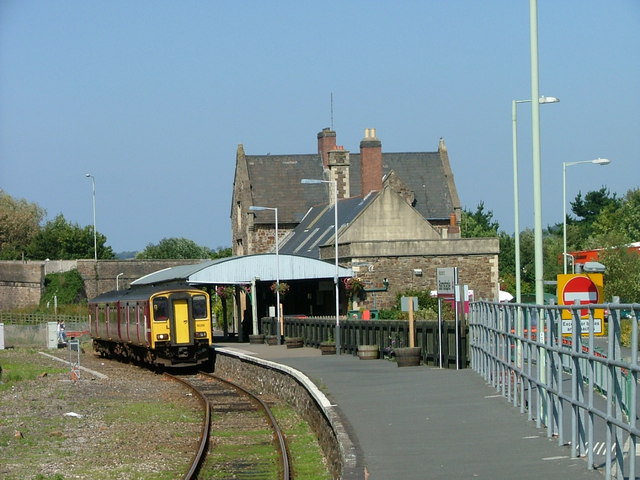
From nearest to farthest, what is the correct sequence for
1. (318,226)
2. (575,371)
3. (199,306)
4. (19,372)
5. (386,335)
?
(575,371)
(386,335)
(19,372)
(199,306)
(318,226)

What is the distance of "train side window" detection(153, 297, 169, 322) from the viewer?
128ft

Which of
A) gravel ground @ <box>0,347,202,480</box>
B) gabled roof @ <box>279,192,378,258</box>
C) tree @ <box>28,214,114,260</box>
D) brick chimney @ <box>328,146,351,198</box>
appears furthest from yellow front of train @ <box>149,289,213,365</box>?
tree @ <box>28,214,114,260</box>

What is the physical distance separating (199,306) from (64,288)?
49.5 m

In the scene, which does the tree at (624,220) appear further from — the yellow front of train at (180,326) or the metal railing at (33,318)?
the yellow front of train at (180,326)

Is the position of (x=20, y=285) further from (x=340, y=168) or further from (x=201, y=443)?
(x=201, y=443)

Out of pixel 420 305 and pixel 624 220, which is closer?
pixel 420 305

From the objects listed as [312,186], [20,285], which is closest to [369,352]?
[312,186]

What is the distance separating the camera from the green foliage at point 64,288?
86.9 m

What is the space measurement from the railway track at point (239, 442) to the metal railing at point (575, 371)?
3.75 meters

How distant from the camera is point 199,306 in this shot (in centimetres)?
4038

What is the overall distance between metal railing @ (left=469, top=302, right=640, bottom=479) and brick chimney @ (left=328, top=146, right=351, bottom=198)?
179 ft

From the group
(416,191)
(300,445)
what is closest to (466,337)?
(300,445)

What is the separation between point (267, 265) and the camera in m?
53.8

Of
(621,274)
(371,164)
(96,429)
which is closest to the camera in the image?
(96,429)
